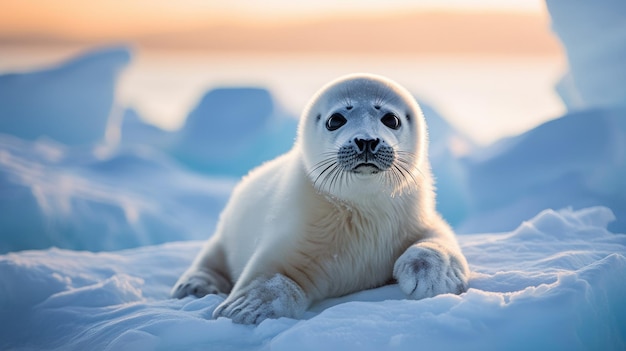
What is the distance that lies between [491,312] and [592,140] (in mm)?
3771

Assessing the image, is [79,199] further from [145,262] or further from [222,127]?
[222,127]

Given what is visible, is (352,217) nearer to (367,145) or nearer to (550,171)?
(367,145)

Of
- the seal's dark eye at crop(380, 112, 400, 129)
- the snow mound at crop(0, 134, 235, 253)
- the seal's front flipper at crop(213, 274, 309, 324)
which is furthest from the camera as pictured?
the snow mound at crop(0, 134, 235, 253)

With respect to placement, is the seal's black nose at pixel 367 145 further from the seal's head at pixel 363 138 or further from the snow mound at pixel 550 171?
the snow mound at pixel 550 171

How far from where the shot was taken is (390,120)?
9.70 feet

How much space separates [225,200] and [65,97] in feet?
11.1

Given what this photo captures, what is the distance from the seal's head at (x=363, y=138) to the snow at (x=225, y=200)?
0.51m

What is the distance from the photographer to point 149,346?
249 centimetres

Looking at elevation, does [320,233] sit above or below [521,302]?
above

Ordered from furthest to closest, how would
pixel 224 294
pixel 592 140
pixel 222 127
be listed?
pixel 222 127 < pixel 592 140 < pixel 224 294

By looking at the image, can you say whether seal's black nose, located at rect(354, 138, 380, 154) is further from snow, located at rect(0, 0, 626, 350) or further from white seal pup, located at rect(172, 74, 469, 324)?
snow, located at rect(0, 0, 626, 350)

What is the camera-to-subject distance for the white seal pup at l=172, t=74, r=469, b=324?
2.70 metres

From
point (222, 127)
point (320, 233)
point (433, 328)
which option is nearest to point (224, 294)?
point (320, 233)

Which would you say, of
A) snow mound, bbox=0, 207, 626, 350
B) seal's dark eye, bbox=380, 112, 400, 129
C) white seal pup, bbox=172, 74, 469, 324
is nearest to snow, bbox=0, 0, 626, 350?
snow mound, bbox=0, 207, 626, 350
